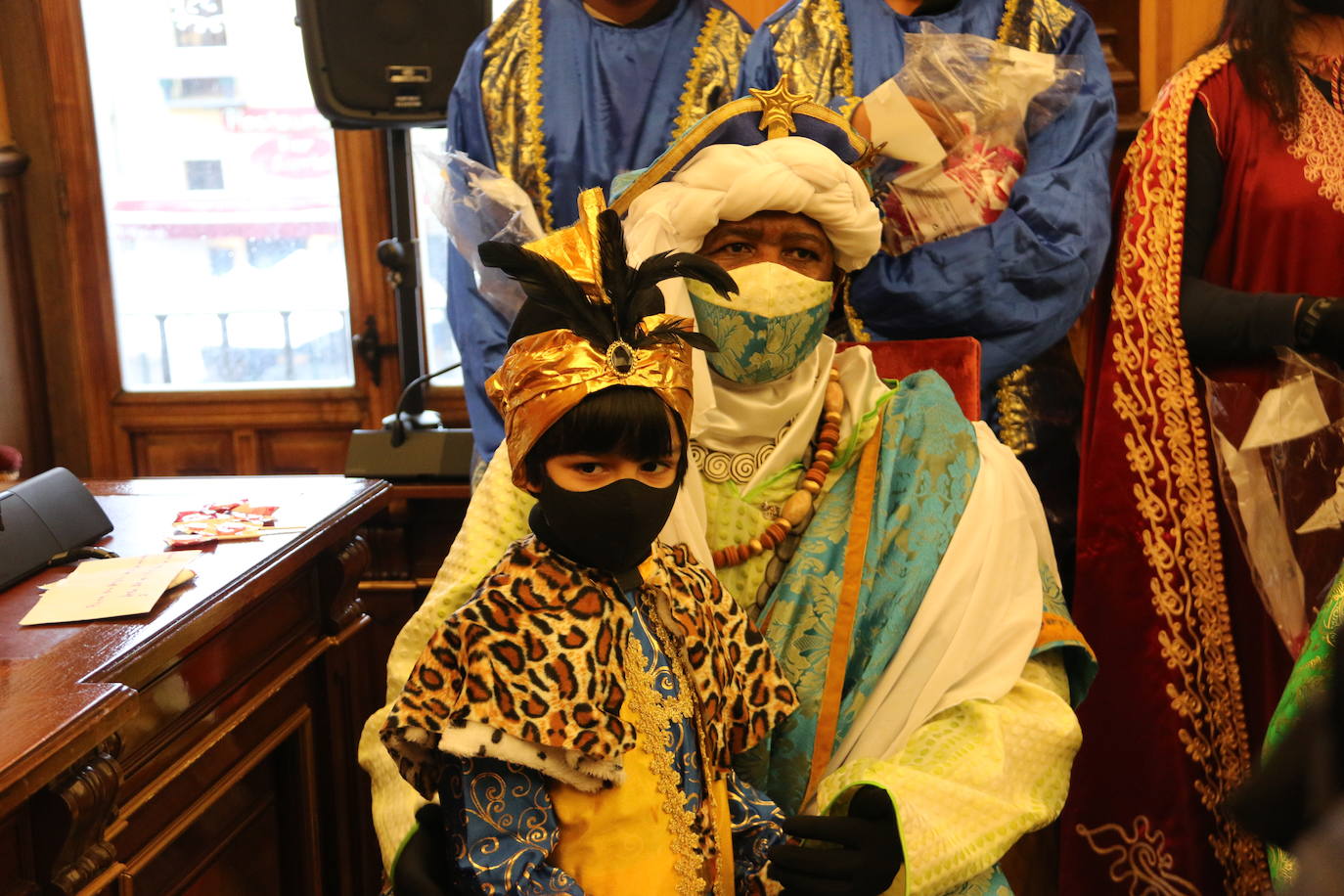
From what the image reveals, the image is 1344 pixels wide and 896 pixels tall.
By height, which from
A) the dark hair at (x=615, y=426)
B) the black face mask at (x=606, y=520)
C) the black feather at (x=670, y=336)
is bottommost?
the black face mask at (x=606, y=520)

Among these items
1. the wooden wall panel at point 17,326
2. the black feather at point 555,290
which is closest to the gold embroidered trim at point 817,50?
the black feather at point 555,290

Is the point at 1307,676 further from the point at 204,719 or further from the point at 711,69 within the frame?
the point at 711,69

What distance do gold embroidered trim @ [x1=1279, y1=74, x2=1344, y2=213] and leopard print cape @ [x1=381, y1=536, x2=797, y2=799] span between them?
48.2 inches

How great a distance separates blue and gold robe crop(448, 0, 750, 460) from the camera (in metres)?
2.37

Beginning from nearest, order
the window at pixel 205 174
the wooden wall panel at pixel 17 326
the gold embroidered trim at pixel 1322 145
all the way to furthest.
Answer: the gold embroidered trim at pixel 1322 145
the wooden wall panel at pixel 17 326
the window at pixel 205 174

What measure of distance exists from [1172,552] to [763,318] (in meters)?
0.90

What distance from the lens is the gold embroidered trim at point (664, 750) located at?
47.2 inches

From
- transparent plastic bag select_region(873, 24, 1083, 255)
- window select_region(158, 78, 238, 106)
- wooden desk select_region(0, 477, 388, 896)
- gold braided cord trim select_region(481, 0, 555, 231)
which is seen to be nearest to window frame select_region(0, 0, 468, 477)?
window select_region(158, 78, 238, 106)

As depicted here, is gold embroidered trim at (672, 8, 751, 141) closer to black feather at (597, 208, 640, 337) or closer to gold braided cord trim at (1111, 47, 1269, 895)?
gold braided cord trim at (1111, 47, 1269, 895)

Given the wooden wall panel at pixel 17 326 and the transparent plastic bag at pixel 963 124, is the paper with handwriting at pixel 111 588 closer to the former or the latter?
the transparent plastic bag at pixel 963 124

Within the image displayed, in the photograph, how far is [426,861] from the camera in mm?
1258

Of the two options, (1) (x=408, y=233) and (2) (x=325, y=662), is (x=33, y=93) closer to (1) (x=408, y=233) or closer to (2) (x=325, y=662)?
(1) (x=408, y=233)

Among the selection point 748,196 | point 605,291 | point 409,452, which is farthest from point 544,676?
point 409,452

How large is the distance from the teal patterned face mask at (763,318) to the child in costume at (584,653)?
24cm
